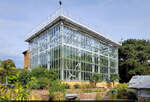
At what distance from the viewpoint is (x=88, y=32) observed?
25.0 metres

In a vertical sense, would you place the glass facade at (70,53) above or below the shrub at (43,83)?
above

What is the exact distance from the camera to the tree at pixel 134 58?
31.5 meters

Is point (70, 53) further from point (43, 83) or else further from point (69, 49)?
point (43, 83)

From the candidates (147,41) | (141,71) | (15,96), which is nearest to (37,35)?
(15,96)

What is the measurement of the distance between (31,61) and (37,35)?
5.26 meters

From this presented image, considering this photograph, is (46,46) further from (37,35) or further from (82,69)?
(82,69)

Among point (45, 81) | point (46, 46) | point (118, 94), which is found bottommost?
point (118, 94)

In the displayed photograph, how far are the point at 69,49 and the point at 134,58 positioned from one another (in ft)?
62.0

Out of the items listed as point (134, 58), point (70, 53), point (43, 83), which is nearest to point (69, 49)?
point (70, 53)

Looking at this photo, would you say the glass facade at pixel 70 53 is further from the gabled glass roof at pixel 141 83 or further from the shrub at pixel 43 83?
the gabled glass roof at pixel 141 83

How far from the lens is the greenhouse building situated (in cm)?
2030

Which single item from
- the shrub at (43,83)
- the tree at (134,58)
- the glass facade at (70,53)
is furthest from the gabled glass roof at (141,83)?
the tree at (134,58)

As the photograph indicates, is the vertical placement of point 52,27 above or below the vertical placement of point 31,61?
above

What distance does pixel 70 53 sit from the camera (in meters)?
21.0
